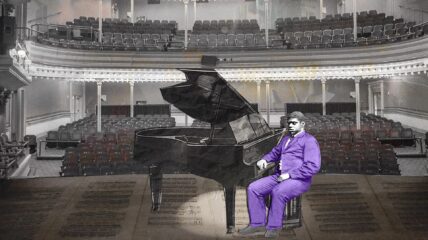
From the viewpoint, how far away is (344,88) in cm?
2125

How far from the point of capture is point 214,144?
16.4 ft

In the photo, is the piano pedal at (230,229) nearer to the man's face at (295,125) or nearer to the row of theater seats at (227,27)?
the man's face at (295,125)

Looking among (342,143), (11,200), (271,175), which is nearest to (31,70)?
(11,200)

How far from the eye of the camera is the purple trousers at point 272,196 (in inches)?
161

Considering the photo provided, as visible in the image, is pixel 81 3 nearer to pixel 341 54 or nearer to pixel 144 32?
pixel 144 32

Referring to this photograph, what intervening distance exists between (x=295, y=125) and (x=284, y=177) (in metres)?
0.57

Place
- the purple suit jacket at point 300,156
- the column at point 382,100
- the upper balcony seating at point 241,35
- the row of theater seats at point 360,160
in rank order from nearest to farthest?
the purple suit jacket at point 300,156
the row of theater seats at point 360,160
the upper balcony seating at point 241,35
the column at point 382,100

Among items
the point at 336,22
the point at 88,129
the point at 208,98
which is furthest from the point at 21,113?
the point at 336,22

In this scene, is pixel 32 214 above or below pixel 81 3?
below

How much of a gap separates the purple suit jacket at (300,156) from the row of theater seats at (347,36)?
12683 millimetres

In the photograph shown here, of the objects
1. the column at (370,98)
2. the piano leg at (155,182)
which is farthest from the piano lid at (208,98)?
the column at (370,98)

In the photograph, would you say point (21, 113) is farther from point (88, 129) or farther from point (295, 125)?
point (295, 125)

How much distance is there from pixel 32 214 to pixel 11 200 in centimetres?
67

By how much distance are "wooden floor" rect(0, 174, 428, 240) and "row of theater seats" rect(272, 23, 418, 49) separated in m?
10.7
